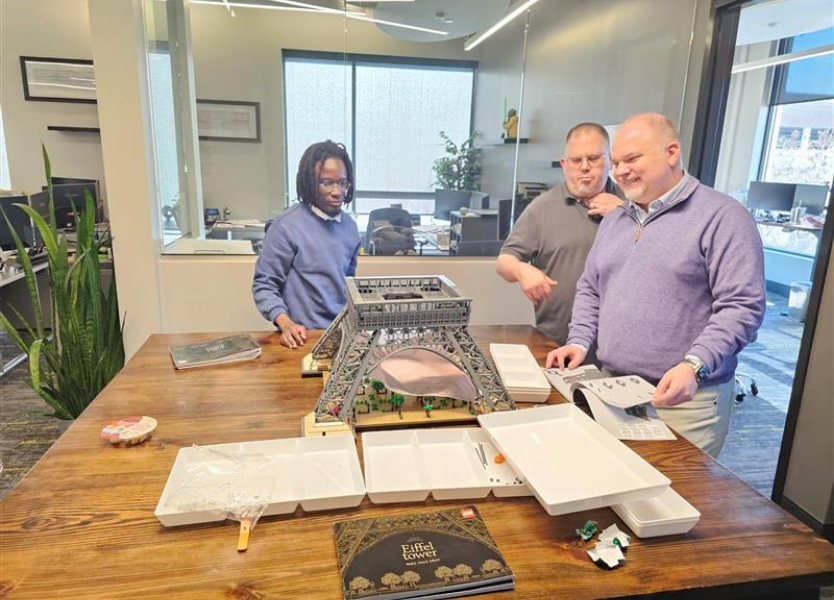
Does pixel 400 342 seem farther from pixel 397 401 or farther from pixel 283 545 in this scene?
pixel 283 545

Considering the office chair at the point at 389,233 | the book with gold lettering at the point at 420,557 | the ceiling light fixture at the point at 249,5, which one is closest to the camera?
the book with gold lettering at the point at 420,557

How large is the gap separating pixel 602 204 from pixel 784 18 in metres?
4.31

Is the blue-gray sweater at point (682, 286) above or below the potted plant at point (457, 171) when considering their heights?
below

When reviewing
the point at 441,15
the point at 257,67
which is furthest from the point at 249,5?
the point at 441,15

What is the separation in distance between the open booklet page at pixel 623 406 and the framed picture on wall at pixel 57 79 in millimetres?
5437

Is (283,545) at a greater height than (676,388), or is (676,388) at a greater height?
(676,388)

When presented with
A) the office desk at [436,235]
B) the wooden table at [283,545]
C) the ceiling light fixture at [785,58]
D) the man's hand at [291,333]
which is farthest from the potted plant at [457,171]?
the ceiling light fixture at [785,58]

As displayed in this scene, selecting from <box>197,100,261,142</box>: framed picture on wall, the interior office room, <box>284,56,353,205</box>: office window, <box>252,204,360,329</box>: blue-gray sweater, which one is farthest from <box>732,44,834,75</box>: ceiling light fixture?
<box>252,204,360,329</box>: blue-gray sweater

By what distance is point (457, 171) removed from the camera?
362cm

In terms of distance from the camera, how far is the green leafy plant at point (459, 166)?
361 centimetres

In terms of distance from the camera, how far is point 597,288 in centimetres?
175

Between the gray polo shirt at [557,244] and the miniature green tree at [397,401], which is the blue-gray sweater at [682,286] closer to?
the gray polo shirt at [557,244]

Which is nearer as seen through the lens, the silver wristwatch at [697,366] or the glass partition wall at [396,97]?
the silver wristwatch at [697,366]

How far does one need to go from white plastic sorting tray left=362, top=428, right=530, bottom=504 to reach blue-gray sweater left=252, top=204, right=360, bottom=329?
923mm
